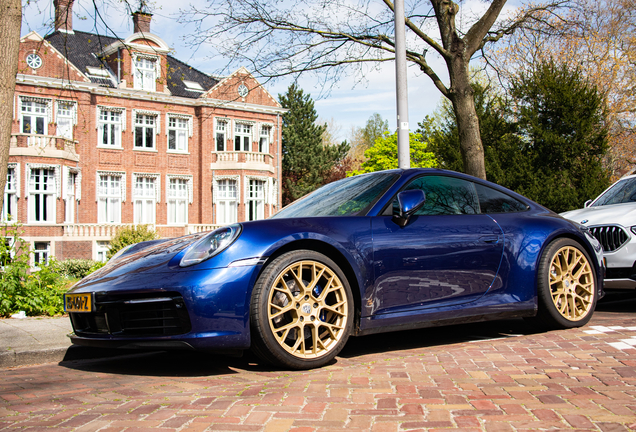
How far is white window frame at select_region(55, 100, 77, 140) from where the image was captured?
93.5 feet

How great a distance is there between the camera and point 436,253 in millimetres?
4293

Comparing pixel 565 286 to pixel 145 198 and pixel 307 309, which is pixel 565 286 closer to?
pixel 307 309

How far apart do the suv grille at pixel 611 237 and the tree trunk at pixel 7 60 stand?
661 centimetres

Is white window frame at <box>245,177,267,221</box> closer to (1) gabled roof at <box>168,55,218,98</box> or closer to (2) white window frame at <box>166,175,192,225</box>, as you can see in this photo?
(2) white window frame at <box>166,175,192,225</box>

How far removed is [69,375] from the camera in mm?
4094

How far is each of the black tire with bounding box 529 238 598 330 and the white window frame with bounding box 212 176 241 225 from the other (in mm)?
A: 29006

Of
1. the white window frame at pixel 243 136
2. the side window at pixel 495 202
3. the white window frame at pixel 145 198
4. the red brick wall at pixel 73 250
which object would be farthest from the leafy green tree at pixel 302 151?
the side window at pixel 495 202

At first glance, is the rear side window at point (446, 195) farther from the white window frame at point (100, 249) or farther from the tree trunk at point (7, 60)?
the white window frame at point (100, 249)

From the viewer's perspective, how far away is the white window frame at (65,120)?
28.5 m

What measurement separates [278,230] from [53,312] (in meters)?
3.86

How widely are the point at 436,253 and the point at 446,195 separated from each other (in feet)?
2.28

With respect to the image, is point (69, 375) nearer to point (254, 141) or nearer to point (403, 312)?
point (403, 312)

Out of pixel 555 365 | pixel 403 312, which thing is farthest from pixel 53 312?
pixel 555 365

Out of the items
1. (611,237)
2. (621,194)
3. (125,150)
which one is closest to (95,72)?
(125,150)
